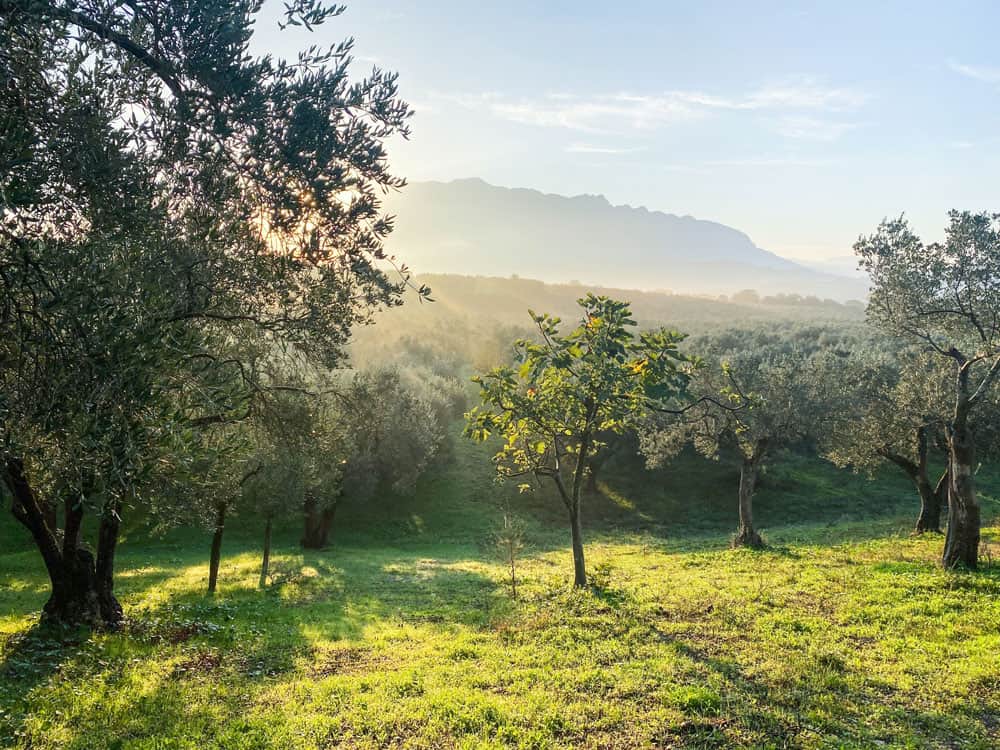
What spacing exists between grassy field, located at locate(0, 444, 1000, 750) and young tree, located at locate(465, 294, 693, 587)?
520cm

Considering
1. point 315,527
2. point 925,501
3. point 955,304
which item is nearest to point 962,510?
point 955,304

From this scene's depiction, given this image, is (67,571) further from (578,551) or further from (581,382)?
(581,382)

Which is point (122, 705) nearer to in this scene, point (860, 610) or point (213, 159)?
point (213, 159)

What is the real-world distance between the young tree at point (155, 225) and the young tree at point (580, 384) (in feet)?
16.7

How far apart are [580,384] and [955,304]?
14.8m

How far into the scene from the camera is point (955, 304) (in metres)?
21.6

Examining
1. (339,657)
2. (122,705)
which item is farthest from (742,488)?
(122,705)

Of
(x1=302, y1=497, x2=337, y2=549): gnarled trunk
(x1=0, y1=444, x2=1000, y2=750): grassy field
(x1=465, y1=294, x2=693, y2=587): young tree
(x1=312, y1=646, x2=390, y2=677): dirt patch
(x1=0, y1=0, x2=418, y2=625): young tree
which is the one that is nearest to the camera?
(x1=0, y1=0, x2=418, y2=625): young tree

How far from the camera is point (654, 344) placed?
16047mm

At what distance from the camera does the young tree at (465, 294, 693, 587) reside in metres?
16.1

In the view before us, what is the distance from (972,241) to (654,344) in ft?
45.7

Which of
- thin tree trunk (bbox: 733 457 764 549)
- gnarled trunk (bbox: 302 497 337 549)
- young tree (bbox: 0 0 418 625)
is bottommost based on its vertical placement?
gnarled trunk (bbox: 302 497 337 549)

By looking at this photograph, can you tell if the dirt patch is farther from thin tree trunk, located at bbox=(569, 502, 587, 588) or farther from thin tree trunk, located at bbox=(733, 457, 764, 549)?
thin tree trunk, located at bbox=(733, 457, 764, 549)

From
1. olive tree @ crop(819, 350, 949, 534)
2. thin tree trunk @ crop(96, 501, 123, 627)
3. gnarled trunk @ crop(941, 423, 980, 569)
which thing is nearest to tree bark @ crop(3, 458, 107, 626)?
thin tree trunk @ crop(96, 501, 123, 627)
